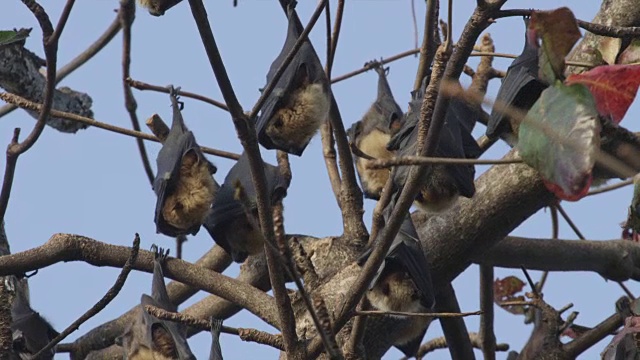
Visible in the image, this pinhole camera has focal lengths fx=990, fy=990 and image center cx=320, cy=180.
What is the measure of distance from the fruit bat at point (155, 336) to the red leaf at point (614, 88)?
3.55 m

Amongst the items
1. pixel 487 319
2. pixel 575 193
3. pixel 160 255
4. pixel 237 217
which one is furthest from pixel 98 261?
pixel 575 193

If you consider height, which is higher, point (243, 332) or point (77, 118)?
point (77, 118)

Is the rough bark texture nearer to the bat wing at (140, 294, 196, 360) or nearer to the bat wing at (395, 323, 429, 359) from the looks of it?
the bat wing at (140, 294, 196, 360)

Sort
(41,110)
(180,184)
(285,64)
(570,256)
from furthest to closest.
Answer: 1. (180,184)
2. (570,256)
3. (41,110)
4. (285,64)

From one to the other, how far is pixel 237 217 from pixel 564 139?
16.5 ft

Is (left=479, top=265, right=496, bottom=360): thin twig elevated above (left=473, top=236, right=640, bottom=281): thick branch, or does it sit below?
below

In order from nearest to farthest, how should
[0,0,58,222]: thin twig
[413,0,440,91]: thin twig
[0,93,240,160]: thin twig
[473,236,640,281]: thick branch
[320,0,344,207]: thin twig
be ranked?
[413,0,440,91]: thin twig < [0,0,58,222]: thin twig < [0,93,240,160]: thin twig < [320,0,344,207]: thin twig < [473,236,640,281]: thick branch

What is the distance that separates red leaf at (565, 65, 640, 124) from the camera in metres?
2.37

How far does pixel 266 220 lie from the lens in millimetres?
3430

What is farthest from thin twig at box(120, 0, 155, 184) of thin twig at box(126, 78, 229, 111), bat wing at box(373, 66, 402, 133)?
bat wing at box(373, 66, 402, 133)

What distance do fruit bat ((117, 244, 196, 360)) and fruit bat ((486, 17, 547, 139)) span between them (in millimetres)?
2030

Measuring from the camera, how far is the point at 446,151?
504 centimetres

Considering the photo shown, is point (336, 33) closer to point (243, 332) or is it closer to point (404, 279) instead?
point (404, 279)

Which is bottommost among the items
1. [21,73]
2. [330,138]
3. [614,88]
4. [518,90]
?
[614,88]
